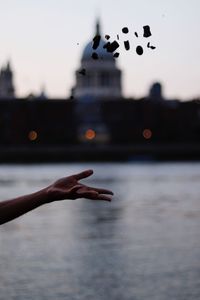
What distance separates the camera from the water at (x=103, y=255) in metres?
7.63

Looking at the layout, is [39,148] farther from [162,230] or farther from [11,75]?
[162,230]

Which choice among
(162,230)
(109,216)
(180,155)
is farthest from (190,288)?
(180,155)

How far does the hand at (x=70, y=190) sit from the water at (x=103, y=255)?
4554 mm

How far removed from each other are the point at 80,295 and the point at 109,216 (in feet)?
35.8

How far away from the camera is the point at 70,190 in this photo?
255cm

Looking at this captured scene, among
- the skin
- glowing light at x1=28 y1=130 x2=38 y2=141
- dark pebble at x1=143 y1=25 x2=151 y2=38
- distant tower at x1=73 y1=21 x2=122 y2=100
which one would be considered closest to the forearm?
the skin

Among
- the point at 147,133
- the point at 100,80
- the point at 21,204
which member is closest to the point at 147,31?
the point at 21,204

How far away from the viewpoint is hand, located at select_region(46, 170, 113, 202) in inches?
99.5

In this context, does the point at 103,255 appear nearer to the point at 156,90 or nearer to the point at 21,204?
the point at 21,204

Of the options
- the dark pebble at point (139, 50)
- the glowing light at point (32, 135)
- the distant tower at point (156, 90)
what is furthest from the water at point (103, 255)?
the distant tower at point (156, 90)

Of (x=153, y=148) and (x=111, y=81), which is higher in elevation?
(x=111, y=81)

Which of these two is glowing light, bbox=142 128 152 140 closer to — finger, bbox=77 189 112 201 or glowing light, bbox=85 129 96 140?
glowing light, bbox=85 129 96 140

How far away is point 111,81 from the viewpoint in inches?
4825

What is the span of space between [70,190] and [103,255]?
812 cm
